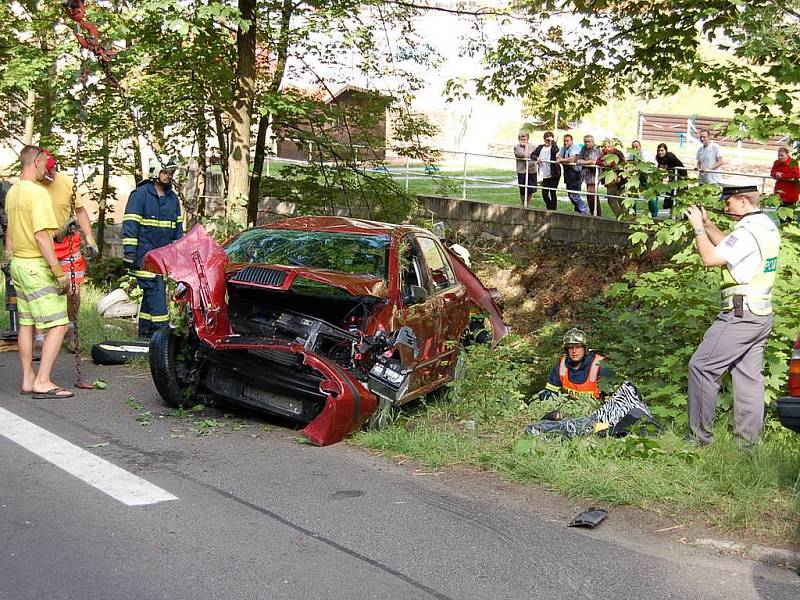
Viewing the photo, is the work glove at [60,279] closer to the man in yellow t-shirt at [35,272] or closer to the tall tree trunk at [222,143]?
the man in yellow t-shirt at [35,272]

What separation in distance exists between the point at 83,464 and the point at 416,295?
320 centimetres

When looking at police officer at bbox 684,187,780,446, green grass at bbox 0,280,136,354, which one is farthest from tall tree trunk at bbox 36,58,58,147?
police officer at bbox 684,187,780,446

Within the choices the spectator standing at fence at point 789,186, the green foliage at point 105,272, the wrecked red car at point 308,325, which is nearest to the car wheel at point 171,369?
the wrecked red car at point 308,325

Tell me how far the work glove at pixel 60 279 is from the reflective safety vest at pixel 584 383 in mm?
4278

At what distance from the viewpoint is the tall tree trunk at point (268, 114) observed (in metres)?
12.2

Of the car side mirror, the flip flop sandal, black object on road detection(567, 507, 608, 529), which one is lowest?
black object on road detection(567, 507, 608, 529)

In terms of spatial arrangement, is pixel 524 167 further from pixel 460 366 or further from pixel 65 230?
pixel 65 230

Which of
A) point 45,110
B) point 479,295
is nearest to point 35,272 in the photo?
point 479,295

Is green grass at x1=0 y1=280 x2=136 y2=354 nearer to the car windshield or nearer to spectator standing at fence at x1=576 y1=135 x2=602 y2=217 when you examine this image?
the car windshield

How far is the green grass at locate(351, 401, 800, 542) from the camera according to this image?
5.71m

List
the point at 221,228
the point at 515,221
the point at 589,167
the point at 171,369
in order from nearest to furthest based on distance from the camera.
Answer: the point at 171,369 < the point at 221,228 < the point at 589,167 < the point at 515,221

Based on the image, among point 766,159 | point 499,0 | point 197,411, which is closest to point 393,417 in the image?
point 197,411

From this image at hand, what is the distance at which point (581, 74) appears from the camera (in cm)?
1298

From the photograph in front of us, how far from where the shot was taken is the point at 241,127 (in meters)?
13.2
